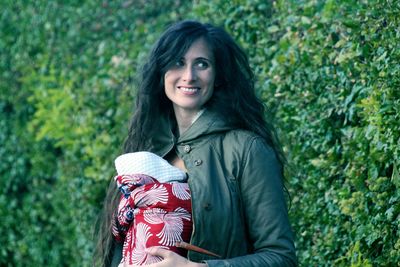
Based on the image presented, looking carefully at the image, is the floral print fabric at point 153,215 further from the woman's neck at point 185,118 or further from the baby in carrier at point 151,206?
the woman's neck at point 185,118

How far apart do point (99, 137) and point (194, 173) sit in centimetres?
365

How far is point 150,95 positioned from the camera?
14.8ft

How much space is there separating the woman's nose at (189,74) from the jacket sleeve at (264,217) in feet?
1.41

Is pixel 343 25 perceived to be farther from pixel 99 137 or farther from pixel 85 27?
pixel 85 27

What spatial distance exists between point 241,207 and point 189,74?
60 cm

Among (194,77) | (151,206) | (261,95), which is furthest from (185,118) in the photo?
(261,95)

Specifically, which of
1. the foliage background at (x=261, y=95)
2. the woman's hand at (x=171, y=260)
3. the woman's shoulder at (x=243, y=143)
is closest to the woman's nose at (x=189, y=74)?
the woman's shoulder at (x=243, y=143)

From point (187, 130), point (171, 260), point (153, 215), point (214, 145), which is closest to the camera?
point (171, 260)

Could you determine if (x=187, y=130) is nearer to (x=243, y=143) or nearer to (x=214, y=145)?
(x=214, y=145)

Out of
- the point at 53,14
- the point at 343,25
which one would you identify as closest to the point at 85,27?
the point at 53,14

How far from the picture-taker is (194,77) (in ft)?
13.8

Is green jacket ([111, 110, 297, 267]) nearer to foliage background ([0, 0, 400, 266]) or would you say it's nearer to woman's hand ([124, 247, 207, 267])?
woman's hand ([124, 247, 207, 267])

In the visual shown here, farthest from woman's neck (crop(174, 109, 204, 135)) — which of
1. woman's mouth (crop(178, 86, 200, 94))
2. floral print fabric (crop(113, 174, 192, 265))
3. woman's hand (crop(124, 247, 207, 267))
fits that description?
woman's hand (crop(124, 247, 207, 267))

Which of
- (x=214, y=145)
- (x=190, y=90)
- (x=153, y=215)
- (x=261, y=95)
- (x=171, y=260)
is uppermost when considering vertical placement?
(x=190, y=90)
